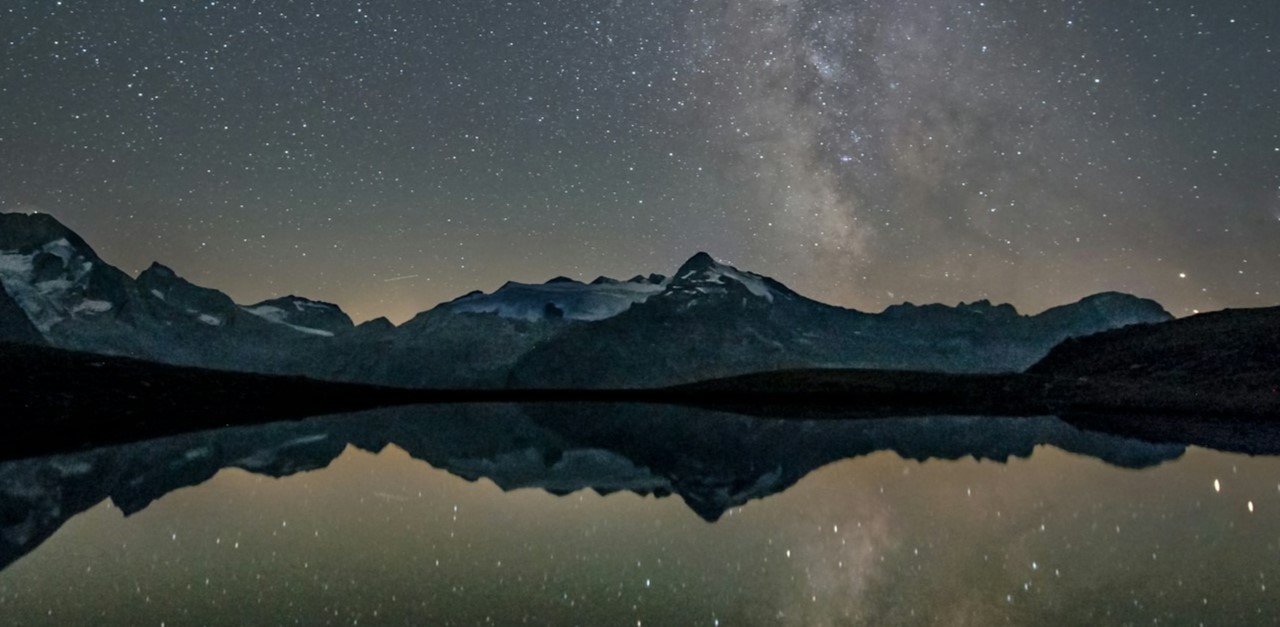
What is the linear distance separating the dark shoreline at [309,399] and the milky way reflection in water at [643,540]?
81.3 feet

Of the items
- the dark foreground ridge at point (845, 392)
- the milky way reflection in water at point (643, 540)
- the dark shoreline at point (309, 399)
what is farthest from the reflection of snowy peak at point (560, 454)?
the dark foreground ridge at point (845, 392)

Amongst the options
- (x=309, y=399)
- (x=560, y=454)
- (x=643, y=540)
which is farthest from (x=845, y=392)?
(x=643, y=540)

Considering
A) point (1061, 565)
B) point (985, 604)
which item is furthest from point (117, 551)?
point (1061, 565)

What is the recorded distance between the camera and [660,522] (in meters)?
21.6

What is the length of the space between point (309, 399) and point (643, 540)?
106556 mm

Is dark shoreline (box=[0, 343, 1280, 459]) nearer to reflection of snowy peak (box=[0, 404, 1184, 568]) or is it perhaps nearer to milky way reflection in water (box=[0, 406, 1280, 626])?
reflection of snowy peak (box=[0, 404, 1184, 568])

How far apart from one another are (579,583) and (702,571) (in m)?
2.49

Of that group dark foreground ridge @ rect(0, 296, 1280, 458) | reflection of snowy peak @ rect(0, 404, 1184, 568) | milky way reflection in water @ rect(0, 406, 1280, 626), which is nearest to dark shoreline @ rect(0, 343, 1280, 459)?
dark foreground ridge @ rect(0, 296, 1280, 458)

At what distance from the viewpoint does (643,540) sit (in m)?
19.2

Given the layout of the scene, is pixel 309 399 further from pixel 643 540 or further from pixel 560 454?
pixel 643 540

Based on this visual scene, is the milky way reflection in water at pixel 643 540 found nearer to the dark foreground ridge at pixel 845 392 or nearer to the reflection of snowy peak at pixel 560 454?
the reflection of snowy peak at pixel 560 454

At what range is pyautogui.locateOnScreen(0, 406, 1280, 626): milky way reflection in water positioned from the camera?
13156 millimetres

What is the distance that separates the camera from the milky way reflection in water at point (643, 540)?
1316cm

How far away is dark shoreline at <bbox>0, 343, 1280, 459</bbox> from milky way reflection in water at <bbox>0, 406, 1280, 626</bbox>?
24.8 m
